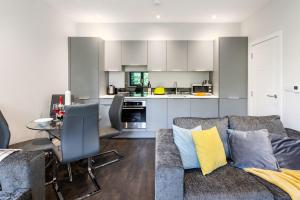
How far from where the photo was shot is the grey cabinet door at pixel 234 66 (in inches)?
178

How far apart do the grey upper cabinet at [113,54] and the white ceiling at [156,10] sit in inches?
21.3

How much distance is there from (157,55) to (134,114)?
1.43 metres

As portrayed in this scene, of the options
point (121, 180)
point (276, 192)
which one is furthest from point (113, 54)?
point (276, 192)

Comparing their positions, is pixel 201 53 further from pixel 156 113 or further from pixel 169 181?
pixel 169 181

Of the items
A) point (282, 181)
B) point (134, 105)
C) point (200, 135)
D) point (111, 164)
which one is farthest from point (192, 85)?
point (282, 181)

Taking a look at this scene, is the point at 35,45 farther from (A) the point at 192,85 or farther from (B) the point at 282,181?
(B) the point at 282,181

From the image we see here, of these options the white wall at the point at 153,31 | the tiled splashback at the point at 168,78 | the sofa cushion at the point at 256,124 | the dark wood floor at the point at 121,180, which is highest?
the white wall at the point at 153,31

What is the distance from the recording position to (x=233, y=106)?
4590mm

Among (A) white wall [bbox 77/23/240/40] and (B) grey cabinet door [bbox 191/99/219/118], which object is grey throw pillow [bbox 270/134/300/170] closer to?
(B) grey cabinet door [bbox 191/99/219/118]

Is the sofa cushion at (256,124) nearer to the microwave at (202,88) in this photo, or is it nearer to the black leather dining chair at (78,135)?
the black leather dining chair at (78,135)

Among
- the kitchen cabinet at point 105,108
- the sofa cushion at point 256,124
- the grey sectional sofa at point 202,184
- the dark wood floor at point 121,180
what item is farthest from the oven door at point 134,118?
the grey sectional sofa at point 202,184

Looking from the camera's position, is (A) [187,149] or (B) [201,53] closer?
(A) [187,149]

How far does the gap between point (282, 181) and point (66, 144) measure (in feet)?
6.56

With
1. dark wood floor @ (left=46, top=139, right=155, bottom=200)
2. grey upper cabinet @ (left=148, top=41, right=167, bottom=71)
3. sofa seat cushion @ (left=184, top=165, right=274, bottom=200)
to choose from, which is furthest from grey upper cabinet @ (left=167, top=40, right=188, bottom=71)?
sofa seat cushion @ (left=184, top=165, right=274, bottom=200)
